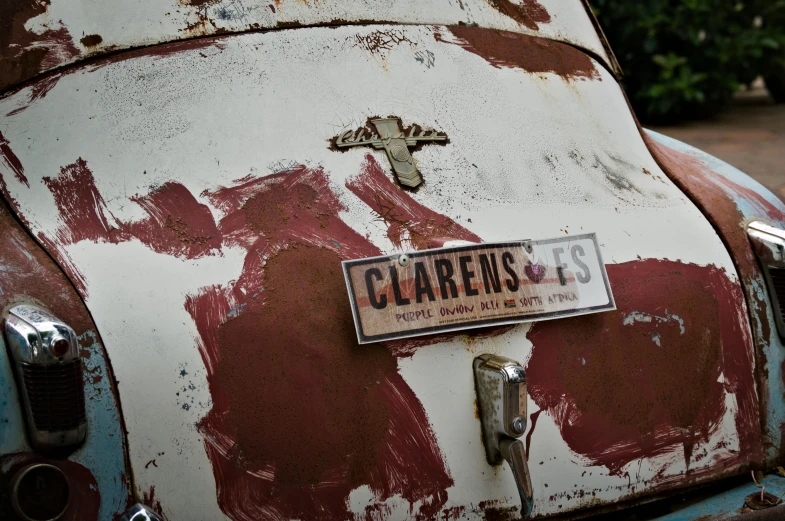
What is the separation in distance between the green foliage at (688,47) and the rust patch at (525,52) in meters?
4.69

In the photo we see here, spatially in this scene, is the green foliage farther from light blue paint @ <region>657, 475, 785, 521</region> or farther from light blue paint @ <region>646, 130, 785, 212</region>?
light blue paint @ <region>657, 475, 785, 521</region>

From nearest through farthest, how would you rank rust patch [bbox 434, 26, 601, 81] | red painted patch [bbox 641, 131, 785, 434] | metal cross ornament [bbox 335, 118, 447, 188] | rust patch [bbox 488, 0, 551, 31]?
metal cross ornament [bbox 335, 118, 447, 188], red painted patch [bbox 641, 131, 785, 434], rust patch [bbox 434, 26, 601, 81], rust patch [bbox 488, 0, 551, 31]

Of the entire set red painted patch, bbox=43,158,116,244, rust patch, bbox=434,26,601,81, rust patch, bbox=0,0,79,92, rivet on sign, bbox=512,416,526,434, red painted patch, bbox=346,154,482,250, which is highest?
rust patch, bbox=0,0,79,92

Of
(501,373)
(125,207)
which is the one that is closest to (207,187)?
(125,207)

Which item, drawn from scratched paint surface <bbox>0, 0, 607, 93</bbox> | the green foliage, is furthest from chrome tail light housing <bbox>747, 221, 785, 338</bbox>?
the green foliage

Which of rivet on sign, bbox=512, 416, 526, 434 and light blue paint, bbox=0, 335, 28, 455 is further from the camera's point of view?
rivet on sign, bbox=512, 416, 526, 434

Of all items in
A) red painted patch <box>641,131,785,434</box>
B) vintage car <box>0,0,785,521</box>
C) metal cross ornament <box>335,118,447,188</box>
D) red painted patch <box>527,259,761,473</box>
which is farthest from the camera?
red painted patch <box>641,131,785,434</box>

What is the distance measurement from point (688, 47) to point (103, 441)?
6.46m

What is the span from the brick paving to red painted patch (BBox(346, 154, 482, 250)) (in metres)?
3.79

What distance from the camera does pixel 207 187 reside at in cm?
204

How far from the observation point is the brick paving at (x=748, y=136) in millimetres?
5965

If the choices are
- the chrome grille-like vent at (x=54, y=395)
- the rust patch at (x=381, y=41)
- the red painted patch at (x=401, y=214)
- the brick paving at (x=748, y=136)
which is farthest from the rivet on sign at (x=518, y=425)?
the brick paving at (x=748, y=136)

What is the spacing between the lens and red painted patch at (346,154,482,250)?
206cm

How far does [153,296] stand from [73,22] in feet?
2.21
